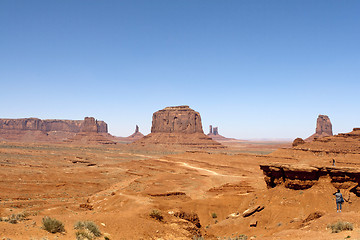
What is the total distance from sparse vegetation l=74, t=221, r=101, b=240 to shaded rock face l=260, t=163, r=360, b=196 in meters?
13.7

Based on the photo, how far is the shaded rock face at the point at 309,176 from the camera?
1817 cm

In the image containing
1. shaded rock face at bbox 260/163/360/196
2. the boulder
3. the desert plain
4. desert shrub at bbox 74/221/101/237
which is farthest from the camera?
the boulder

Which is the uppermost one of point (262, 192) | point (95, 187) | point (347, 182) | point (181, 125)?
point (181, 125)

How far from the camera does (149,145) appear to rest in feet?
438

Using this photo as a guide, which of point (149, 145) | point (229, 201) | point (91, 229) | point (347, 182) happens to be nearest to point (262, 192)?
point (229, 201)

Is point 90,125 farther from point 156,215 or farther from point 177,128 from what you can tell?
point 156,215

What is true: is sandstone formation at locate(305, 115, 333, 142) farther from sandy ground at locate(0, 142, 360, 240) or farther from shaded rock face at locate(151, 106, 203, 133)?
sandy ground at locate(0, 142, 360, 240)

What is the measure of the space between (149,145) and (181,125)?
22.2m

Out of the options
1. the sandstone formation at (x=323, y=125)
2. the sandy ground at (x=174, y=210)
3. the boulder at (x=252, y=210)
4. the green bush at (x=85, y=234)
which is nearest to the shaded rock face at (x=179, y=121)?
the sandstone formation at (x=323, y=125)

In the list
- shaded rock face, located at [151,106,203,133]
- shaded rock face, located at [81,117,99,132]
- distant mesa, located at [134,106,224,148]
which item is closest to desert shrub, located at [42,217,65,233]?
distant mesa, located at [134,106,224,148]

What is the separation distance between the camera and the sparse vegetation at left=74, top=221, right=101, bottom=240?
11078mm

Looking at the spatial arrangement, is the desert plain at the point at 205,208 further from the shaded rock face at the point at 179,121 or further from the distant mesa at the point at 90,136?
the distant mesa at the point at 90,136

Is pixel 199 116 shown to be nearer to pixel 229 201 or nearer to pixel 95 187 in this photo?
pixel 95 187

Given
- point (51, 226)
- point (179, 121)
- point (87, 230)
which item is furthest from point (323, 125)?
point (51, 226)
